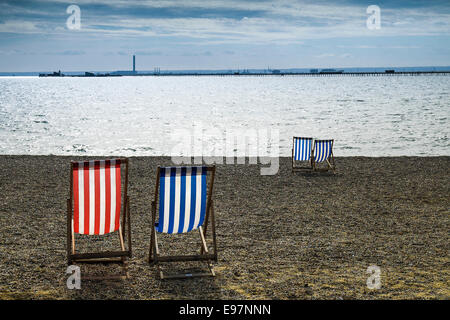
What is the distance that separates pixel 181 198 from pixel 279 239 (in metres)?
1.80

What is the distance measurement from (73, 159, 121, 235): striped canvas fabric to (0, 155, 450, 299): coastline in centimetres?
51

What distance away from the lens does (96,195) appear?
445cm

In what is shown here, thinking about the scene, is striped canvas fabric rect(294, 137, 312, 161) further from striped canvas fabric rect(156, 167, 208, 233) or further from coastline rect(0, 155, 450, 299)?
striped canvas fabric rect(156, 167, 208, 233)

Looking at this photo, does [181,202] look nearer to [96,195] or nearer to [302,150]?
[96,195]

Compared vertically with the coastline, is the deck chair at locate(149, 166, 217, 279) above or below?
above

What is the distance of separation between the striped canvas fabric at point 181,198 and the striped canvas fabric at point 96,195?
45 centimetres

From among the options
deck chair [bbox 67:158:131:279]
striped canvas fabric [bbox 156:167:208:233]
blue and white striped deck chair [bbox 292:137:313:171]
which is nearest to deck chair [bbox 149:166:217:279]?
striped canvas fabric [bbox 156:167:208:233]

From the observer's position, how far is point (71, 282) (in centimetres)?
430

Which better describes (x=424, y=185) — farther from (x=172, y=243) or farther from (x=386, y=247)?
(x=172, y=243)

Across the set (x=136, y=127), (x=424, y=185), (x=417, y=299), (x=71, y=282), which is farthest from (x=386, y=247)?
(x=136, y=127)

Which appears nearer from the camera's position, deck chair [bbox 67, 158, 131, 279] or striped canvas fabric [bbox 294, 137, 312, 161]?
deck chair [bbox 67, 158, 131, 279]

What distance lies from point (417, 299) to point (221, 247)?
2235 mm

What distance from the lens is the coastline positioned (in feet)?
13.8

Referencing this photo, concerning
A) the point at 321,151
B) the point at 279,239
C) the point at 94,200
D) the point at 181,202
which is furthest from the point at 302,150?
the point at 94,200
